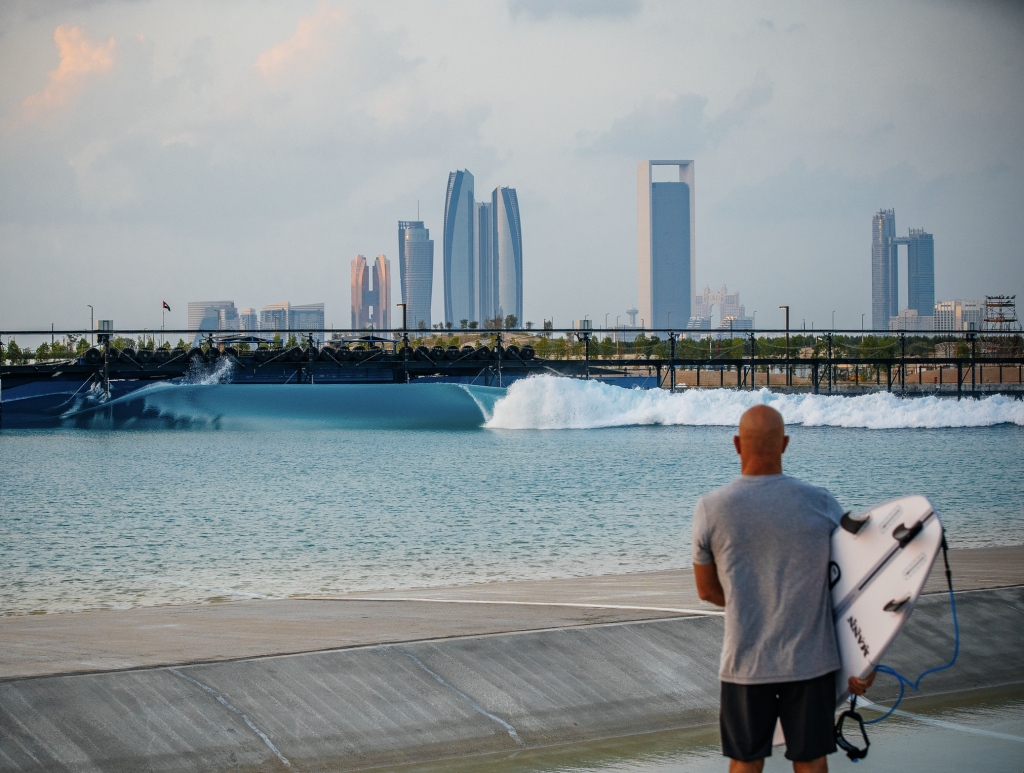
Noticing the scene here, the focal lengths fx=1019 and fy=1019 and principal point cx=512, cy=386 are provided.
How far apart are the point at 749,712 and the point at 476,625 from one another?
11.3 feet

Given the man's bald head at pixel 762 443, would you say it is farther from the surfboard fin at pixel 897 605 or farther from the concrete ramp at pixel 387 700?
the concrete ramp at pixel 387 700

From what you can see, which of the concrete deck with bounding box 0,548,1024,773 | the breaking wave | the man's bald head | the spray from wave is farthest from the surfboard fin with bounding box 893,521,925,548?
the spray from wave

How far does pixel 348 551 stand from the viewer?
16.3 meters

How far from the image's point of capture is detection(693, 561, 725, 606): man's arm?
→ 12.8 feet

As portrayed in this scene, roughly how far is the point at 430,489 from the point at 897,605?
82.3ft

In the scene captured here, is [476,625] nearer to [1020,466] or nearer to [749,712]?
[749,712]

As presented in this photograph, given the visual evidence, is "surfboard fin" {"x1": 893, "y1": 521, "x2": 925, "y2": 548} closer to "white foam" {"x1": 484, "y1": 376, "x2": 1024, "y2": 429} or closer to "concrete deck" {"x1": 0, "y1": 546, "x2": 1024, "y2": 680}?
"concrete deck" {"x1": 0, "y1": 546, "x2": 1024, "y2": 680}

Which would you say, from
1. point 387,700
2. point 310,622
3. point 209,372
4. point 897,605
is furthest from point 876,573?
point 209,372

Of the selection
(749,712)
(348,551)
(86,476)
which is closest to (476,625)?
(749,712)

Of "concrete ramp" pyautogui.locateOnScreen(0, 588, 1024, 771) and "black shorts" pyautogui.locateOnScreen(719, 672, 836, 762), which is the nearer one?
"black shorts" pyautogui.locateOnScreen(719, 672, 836, 762)

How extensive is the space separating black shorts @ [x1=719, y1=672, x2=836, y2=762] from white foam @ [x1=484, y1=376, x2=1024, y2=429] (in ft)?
218

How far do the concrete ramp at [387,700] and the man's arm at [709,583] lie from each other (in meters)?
2.10

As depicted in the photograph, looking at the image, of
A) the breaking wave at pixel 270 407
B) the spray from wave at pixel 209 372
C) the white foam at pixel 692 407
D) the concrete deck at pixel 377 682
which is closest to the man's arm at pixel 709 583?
the concrete deck at pixel 377 682

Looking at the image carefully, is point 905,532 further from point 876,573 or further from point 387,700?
point 387,700
